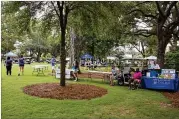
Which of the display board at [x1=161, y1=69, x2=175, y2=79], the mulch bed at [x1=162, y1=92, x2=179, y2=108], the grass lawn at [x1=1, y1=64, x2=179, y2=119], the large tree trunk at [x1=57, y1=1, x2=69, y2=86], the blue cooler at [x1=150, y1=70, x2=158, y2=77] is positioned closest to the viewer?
the grass lawn at [x1=1, y1=64, x2=179, y2=119]

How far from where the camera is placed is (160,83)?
16.4m

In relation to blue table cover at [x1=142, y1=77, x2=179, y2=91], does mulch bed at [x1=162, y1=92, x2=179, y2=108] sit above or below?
below

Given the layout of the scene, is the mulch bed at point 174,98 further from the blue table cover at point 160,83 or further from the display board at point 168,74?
the display board at point 168,74

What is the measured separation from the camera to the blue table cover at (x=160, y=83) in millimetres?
15969

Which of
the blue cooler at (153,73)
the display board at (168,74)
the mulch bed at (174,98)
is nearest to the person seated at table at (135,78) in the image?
the blue cooler at (153,73)

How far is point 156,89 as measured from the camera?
1655cm

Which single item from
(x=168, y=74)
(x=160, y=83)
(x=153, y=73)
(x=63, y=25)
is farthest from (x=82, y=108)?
(x=153, y=73)

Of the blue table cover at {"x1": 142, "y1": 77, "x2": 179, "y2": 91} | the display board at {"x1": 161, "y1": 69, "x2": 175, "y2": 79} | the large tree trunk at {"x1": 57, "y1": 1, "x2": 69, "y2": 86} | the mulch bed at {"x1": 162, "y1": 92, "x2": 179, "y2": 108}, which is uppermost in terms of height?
the large tree trunk at {"x1": 57, "y1": 1, "x2": 69, "y2": 86}

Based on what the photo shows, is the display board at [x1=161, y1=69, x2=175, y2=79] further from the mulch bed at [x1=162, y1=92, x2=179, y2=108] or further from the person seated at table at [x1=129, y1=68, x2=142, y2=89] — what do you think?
the mulch bed at [x1=162, y1=92, x2=179, y2=108]

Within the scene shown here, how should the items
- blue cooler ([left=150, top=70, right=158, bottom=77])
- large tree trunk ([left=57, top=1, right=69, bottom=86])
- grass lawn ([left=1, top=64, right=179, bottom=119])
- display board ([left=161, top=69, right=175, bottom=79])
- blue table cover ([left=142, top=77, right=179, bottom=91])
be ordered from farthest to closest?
1. blue cooler ([left=150, top=70, right=158, bottom=77])
2. display board ([left=161, top=69, right=175, bottom=79])
3. blue table cover ([left=142, top=77, right=179, bottom=91])
4. large tree trunk ([left=57, top=1, right=69, bottom=86])
5. grass lawn ([left=1, top=64, right=179, bottom=119])

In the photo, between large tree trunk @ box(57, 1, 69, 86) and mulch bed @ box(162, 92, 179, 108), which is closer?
mulch bed @ box(162, 92, 179, 108)

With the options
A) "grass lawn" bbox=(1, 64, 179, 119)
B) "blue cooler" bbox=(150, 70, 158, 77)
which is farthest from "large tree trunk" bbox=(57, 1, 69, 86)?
"blue cooler" bbox=(150, 70, 158, 77)

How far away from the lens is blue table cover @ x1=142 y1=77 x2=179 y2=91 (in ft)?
52.4

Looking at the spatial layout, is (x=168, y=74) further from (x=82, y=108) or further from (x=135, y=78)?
(x=82, y=108)
